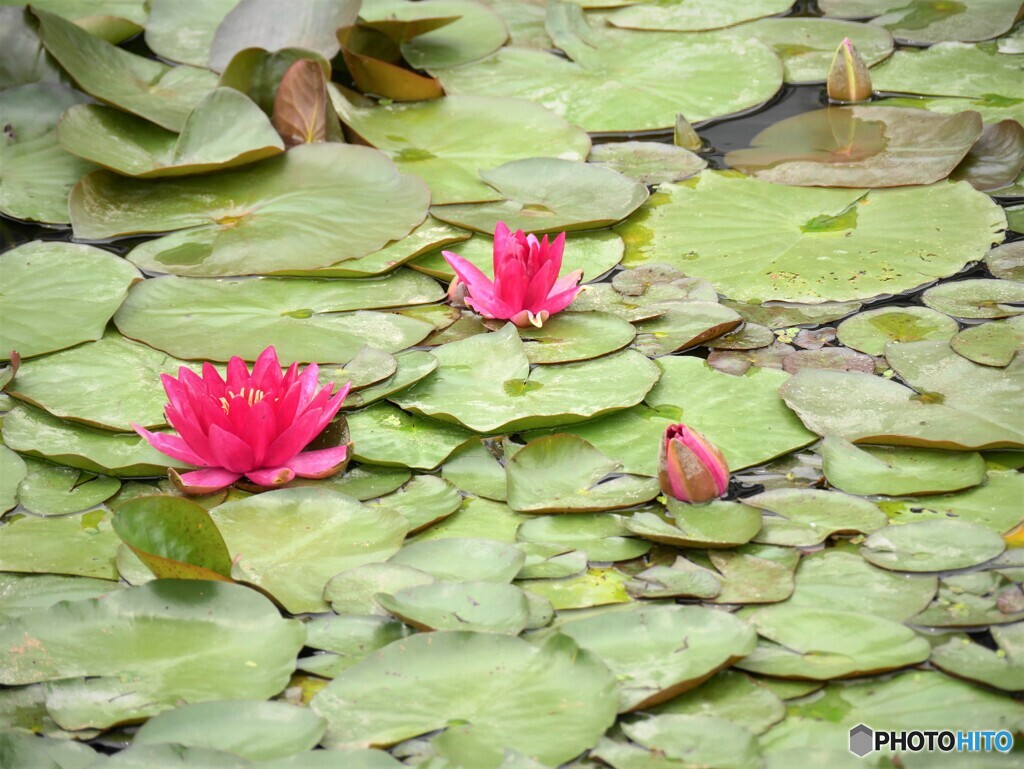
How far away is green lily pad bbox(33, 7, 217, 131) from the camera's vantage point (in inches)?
122

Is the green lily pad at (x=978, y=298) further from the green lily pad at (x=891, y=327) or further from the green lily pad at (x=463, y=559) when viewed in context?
the green lily pad at (x=463, y=559)

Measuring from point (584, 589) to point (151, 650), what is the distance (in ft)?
2.28

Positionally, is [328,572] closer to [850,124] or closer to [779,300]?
[779,300]

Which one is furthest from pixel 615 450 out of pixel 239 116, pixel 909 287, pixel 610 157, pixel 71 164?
pixel 71 164

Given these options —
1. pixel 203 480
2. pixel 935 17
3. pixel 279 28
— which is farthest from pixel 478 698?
pixel 935 17

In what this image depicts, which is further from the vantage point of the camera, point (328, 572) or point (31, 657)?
point (328, 572)

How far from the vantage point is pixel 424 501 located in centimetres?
196

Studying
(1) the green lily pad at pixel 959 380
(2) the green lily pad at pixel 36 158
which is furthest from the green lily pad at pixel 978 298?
(2) the green lily pad at pixel 36 158

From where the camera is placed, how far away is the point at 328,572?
179 centimetres

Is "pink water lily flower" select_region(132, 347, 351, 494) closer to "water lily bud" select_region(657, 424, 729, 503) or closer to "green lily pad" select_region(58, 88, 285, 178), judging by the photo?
"water lily bud" select_region(657, 424, 729, 503)

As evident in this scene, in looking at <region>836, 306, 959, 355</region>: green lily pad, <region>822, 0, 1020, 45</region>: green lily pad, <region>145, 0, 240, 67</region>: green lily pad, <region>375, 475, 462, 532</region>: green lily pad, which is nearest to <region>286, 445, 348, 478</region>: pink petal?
<region>375, 475, 462, 532</region>: green lily pad

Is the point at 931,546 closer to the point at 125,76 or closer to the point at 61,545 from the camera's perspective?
the point at 61,545

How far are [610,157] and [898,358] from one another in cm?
120

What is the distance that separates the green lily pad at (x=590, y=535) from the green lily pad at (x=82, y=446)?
72 cm
